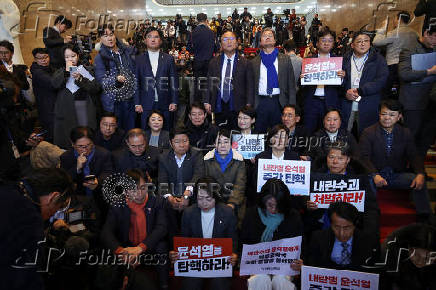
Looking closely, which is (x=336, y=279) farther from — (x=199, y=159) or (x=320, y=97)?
(x=320, y=97)

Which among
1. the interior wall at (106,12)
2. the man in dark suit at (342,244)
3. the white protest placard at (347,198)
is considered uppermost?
the interior wall at (106,12)

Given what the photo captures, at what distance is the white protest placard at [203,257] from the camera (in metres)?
2.76

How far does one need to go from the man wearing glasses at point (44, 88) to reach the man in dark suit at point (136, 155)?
1.43 meters

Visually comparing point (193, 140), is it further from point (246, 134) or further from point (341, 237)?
point (341, 237)

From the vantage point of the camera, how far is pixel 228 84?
15.1 feet

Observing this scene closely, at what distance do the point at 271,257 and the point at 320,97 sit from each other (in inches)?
98.7

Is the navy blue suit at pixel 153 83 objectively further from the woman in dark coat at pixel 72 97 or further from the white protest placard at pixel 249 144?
the white protest placard at pixel 249 144

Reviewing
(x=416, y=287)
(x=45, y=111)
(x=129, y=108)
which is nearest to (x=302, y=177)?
(x=416, y=287)

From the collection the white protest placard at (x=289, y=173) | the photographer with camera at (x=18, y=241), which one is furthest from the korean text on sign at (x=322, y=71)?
the photographer with camera at (x=18, y=241)

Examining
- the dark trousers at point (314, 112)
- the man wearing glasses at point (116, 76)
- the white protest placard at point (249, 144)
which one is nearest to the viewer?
the white protest placard at point (249, 144)

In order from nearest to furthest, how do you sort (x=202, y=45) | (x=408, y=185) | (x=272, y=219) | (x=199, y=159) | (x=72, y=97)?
(x=272, y=219)
(x=408, y=185)
(x=199, y=159)
(x=72, y=97)
(x=202, y=45)

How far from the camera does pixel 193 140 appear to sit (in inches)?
167

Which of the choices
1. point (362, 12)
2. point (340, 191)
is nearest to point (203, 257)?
point (340, 191)

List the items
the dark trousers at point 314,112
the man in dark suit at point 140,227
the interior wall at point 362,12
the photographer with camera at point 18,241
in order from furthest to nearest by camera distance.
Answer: the interior wall at point 362,12, the dark trousers at point 314,112, the man in dark suit at point 140,227, the photographer with camera at point 18,241
